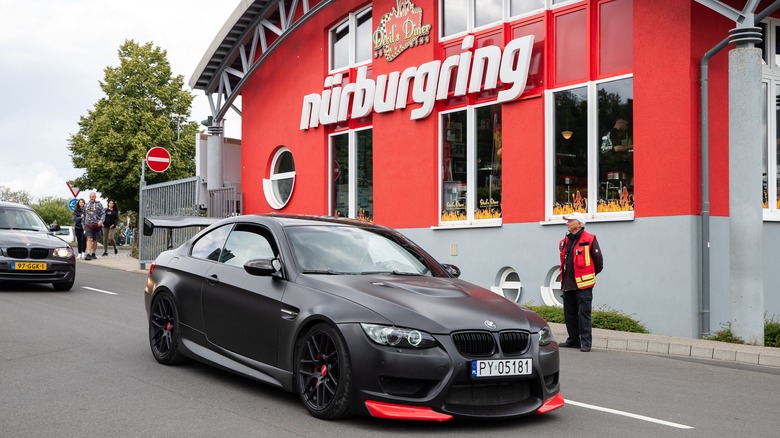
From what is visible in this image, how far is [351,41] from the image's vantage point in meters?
20.2

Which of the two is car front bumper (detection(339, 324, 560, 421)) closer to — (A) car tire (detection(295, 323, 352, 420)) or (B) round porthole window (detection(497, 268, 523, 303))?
(A) car tire (detection(295, 323, 352, 420))

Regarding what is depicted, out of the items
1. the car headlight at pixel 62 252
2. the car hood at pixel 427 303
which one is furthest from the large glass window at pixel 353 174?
the car hood at pixel 427 303

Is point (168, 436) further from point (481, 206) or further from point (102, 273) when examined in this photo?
point (102, 273)

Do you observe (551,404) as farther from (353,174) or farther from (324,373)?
(353,174)

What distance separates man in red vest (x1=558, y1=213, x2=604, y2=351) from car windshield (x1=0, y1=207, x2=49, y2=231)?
34.5ft

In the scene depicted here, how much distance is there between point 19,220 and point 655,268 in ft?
37.9

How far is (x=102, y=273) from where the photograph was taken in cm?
2184

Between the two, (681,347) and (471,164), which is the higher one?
(471,164)

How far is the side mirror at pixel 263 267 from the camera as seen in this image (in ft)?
22.7

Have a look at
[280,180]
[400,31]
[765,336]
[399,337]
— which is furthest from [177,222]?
Result: [280,180]

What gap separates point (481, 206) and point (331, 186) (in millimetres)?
5234

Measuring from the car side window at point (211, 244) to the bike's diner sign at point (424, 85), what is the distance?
8.32m

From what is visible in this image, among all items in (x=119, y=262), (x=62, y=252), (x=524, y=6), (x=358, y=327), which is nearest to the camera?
(x=358, y=327)

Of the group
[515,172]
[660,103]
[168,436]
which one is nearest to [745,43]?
[660,103]
